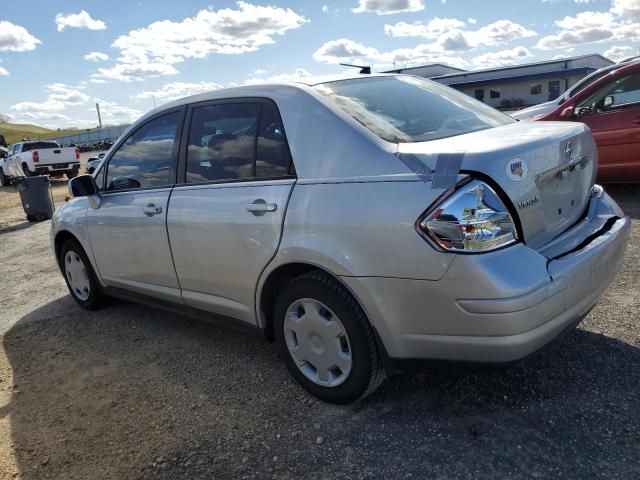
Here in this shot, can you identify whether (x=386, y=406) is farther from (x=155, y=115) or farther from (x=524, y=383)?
(x=155, y=115)

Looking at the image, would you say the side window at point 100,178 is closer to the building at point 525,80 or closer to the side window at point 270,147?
the side window at point 270,147

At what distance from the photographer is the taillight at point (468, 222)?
220cm

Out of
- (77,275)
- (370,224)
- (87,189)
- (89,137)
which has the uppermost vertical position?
(89,137)

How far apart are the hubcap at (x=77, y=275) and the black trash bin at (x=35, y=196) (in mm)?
7943

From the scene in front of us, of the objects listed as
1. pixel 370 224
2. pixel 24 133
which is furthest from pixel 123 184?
pixel 24 133

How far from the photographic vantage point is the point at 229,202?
10.1ft

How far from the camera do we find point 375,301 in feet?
8.05

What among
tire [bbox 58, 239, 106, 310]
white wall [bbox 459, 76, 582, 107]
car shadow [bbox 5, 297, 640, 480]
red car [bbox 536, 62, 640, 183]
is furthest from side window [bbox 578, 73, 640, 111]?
white wall [bbox 459, 76, 582, 107]

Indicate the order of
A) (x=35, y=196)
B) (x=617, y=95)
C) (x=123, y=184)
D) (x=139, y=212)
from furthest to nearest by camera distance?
(x=35, y=196)
(x=617, y=95)
(x=123, y=184)
(x=139, y=212)

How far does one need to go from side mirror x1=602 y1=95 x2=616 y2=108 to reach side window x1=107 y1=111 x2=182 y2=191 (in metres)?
5.74

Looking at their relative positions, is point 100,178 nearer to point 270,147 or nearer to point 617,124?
point 270,147

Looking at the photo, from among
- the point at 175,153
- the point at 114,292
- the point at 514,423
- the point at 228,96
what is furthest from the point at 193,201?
the point at 514,423

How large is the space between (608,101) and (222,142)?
5.75 m

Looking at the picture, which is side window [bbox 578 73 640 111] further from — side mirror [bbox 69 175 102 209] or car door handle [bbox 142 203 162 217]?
side mirror [bbox 69 175 102 209]
